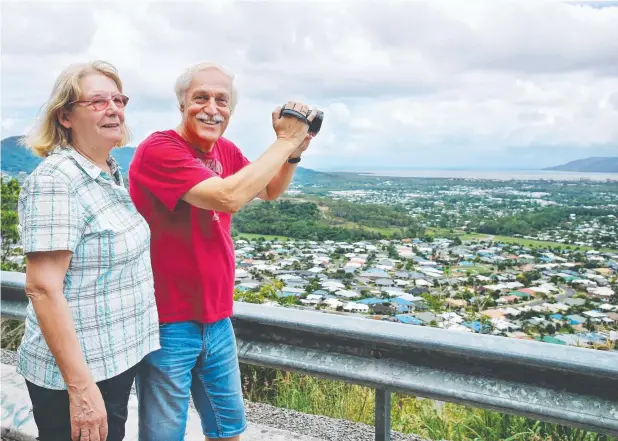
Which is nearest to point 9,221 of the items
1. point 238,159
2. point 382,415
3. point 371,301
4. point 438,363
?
point 371,301

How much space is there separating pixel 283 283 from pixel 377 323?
2347 millimetres

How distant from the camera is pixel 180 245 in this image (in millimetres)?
1919

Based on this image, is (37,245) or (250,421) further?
(250,421)

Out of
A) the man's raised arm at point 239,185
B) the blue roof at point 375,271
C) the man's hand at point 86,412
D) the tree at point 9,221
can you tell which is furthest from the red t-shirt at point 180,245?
the tree at point 9,221

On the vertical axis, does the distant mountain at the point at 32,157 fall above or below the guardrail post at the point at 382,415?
above

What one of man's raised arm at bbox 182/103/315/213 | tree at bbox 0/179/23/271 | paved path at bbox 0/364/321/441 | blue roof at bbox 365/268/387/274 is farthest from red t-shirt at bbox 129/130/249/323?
tree at bbox 0/179/23/271

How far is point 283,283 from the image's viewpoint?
4.66 metres

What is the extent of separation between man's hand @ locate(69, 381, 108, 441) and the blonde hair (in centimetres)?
68

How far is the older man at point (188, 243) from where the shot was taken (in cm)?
182

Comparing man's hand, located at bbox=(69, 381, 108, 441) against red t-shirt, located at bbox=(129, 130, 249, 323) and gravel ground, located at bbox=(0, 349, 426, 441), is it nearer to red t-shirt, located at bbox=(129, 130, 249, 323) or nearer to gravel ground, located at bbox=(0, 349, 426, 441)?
red t-shirt, located at bbox=(129, 130, 249, 323)

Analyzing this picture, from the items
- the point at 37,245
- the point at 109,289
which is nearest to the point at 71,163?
the point at 37,245

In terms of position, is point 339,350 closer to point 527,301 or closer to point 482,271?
point 527,301

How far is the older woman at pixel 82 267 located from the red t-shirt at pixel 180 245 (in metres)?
0.09

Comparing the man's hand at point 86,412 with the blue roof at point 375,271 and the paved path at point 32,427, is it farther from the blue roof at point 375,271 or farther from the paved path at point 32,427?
the blue roof at point 375,271
